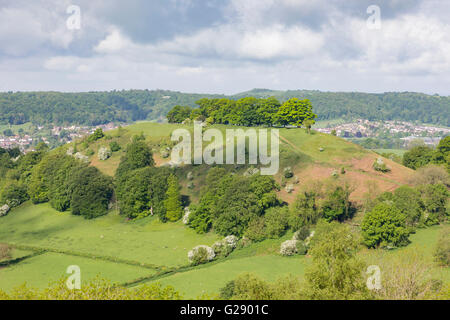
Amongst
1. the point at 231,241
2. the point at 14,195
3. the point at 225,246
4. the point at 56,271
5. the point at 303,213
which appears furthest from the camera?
the point at 14,195

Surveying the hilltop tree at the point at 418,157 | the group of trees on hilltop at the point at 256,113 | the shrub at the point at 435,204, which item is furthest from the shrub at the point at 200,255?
the hilltop tree at the point at 418,157

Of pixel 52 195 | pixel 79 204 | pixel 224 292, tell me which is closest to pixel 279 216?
pixel 224 292

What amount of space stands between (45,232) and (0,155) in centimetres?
6924

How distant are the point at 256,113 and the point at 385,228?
7323cm

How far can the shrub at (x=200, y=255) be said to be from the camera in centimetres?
6206

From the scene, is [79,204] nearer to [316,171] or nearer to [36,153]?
[36,153]

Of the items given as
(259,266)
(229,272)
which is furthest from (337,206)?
(229,272)

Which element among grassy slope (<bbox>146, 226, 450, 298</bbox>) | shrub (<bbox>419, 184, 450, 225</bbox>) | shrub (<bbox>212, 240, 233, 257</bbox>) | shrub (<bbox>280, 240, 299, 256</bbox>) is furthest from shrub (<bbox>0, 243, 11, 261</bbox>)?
shrub (<bbox>419, 184, 450, 225</bbox>)

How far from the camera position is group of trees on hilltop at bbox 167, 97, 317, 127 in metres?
116

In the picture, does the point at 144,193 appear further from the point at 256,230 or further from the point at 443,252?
the point at 443,252

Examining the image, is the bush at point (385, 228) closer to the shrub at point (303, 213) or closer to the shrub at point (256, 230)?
the shrub at point (303, 213)

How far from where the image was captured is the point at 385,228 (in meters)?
57.9

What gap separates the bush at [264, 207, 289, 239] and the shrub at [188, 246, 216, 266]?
1191 cm

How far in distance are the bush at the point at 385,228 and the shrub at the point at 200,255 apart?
26.8 metres
